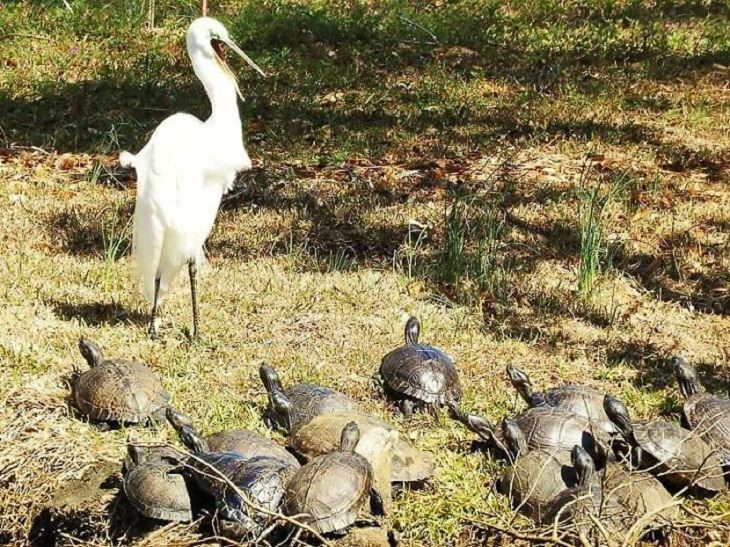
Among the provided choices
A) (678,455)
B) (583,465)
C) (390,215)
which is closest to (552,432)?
(583,465)

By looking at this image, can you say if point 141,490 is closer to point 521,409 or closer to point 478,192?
point 521,409

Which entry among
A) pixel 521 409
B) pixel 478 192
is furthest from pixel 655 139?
pixel 521 409

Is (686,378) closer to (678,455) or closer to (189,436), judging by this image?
(678,455)

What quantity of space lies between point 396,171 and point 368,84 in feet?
7.24

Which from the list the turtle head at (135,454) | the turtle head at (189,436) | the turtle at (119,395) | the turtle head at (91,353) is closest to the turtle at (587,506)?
the turtle head at (189,436)

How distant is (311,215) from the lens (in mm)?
8250

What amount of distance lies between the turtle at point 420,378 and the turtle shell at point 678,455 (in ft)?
3.35

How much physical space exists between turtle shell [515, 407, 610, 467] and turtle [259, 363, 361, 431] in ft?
2.87

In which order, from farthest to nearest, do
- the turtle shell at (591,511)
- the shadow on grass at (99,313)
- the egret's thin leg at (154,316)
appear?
the shadow on grass at (99,313)
the egret's thin leg at (154,316)
the turtle shell at (591,511)

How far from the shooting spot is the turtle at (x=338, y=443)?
468cm

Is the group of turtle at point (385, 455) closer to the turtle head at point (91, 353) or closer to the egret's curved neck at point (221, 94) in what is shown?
the turtle head at point (91, 353)

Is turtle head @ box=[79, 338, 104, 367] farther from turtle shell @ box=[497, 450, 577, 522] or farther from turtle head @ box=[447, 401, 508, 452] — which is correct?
turtle shell @ box=[497, 450, 577, 522]

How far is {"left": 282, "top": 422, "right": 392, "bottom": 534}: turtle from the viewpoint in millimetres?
4133

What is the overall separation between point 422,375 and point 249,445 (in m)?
1.08
